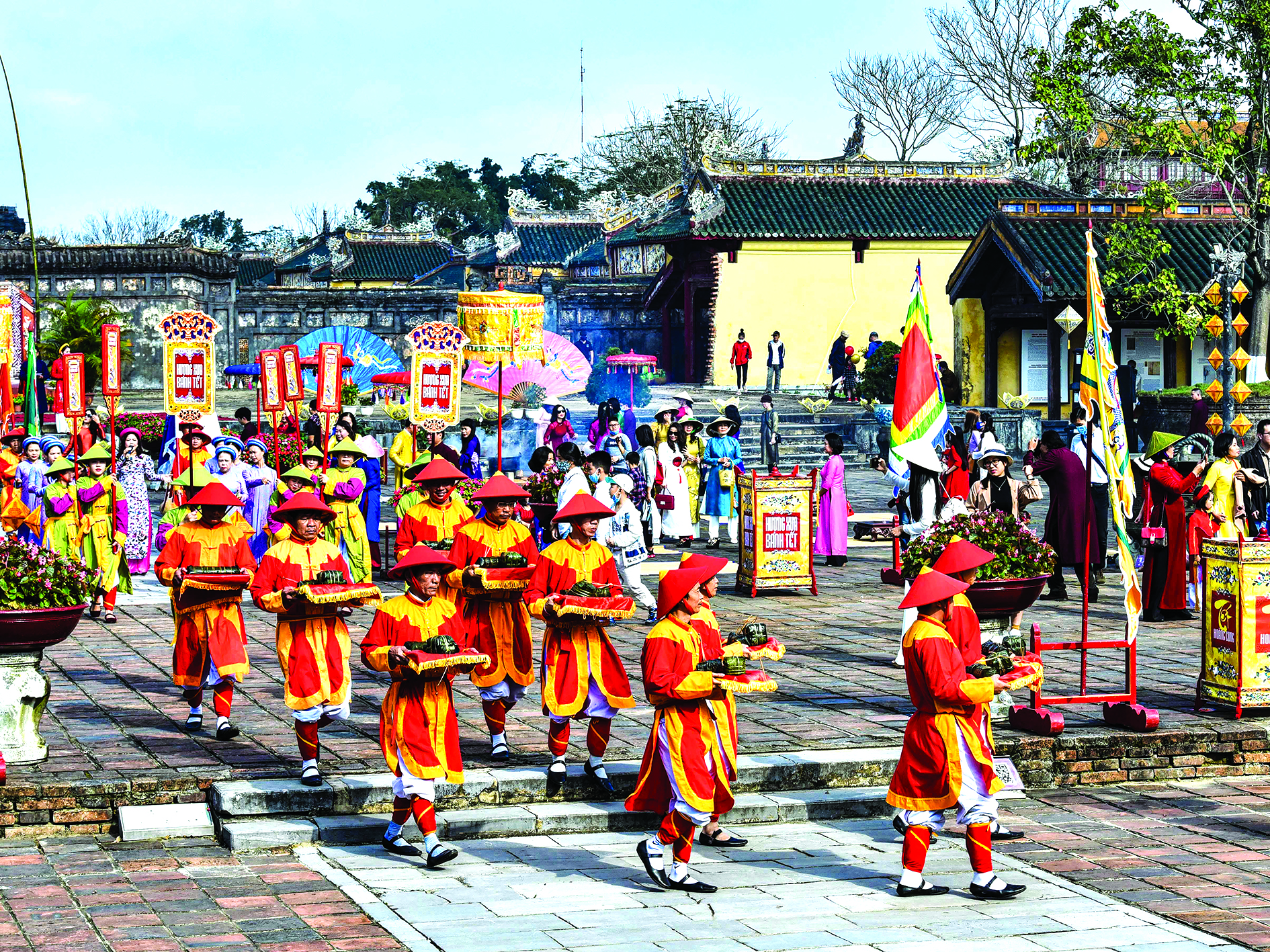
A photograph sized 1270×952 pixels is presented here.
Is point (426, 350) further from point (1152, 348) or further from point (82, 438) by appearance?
point (1152, 348)

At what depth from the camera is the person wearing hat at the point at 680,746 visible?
728 centimetres

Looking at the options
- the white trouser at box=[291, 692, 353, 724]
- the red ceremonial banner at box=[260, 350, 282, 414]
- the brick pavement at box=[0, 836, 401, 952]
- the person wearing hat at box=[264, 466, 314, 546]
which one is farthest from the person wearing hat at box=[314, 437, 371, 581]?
the brick pavement at box=[0, 836, 401, 952]

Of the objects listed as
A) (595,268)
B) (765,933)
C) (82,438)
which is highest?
(595,268)

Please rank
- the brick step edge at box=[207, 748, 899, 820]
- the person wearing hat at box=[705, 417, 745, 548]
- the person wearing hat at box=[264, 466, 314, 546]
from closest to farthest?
the brick step edge at box=[207, 748, 899, 820] < the person wearing hat at box=[264, 466, 314, 546] < the person wearing hat at box=[705, 417, 745, 548]

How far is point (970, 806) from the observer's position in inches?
280

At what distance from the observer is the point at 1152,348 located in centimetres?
3206

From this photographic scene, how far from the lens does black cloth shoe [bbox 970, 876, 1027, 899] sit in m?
7.09

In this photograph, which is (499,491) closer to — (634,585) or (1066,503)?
(634,585)

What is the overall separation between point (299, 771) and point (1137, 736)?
480 centimetres

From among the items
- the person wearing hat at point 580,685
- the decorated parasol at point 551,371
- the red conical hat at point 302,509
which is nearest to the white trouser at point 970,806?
the person wearing hat at point 580,685

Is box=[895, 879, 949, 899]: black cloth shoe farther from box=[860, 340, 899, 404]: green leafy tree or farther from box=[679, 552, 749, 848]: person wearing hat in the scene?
box=[860, 340, 899, 404]: green leafy tree

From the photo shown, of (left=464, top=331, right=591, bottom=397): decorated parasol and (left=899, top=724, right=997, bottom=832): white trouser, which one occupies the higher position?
(left=464, top=331, right=591, bottom=397): decorated parasol

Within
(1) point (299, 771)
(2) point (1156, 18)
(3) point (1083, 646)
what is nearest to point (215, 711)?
(1) point (299, 771)

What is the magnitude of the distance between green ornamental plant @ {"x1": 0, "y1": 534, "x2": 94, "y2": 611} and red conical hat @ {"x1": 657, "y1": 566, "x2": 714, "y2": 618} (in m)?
3.51
